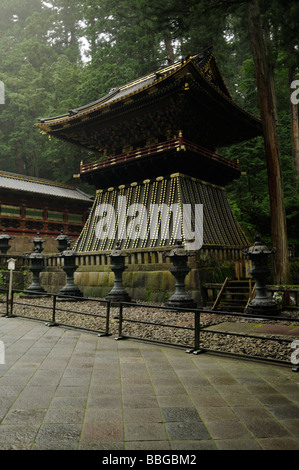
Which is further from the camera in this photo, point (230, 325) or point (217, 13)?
point (217, 13)

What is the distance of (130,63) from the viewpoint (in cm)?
2552

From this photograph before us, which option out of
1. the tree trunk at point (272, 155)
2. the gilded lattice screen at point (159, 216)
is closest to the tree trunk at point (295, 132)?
the gilded lattice screen at point (159, 216)

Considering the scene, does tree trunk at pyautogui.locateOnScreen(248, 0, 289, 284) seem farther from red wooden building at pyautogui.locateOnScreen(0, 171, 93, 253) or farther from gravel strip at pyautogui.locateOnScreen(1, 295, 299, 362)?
red wooden building at pyautogui.locateOnScreen(0, 171, 93, 253)

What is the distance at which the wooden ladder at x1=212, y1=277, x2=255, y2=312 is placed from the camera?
981 cm

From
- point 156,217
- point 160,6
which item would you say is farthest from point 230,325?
point 160,6

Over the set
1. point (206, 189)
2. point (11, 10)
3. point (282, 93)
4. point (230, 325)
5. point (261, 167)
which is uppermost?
point (11, 10)

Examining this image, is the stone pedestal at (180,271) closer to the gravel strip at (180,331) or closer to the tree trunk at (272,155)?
the gravel strip at (180,331)

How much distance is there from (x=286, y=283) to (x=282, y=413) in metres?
9.89

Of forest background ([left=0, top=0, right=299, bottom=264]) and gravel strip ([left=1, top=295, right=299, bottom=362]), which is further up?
forest background ([left=0, top=0, right=299, bottom=264])

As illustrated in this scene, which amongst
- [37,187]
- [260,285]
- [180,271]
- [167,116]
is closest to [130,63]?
[37,187]

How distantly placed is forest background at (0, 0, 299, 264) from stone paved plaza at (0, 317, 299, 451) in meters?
12.0

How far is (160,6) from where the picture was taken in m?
13.0

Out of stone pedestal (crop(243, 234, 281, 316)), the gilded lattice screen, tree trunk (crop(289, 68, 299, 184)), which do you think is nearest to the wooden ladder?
stone pedestal (crop(243, 234, 281, 316))
